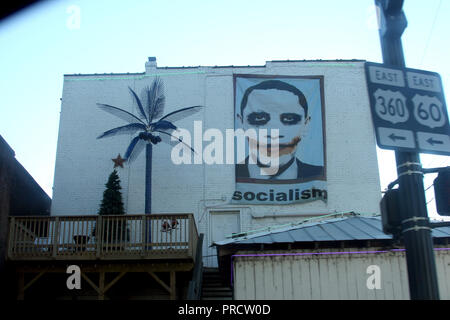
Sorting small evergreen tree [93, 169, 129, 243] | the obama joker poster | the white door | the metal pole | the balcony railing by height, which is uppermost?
the obama joker poster

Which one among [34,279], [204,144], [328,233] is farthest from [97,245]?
[328,233]

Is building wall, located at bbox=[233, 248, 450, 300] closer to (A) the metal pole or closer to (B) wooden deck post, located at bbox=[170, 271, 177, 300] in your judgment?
(B) wooden deck post, located at bbox=[170, 271, 177, 300]

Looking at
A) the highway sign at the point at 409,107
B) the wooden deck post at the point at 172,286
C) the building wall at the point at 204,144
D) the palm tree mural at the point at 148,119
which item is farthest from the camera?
the building wall at the point at 204,144

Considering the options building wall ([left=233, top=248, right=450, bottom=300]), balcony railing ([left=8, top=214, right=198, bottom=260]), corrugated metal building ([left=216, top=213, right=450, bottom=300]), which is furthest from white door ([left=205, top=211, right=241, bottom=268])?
building wall ([left=233, top=248, right=450, bottom=300])

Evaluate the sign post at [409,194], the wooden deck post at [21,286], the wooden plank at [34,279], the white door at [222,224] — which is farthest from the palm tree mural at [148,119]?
the sign post at [409,194]

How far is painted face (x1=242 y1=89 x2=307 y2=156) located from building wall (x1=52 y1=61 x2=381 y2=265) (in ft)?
2.93

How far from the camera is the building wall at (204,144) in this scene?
23.2 meters

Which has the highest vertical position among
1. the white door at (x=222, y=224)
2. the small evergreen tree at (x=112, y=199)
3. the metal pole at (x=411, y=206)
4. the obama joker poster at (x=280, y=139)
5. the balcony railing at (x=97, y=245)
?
the obama joker poster at (x=280, y=139)

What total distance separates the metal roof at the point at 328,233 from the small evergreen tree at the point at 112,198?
8.88m

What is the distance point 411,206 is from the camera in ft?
21.4

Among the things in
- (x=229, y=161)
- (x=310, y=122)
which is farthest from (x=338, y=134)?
(x=229, y=161)

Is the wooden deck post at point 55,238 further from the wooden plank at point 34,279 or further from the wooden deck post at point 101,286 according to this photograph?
the wooden deck post at point 101,286

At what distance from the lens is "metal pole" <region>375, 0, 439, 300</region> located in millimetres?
6219
